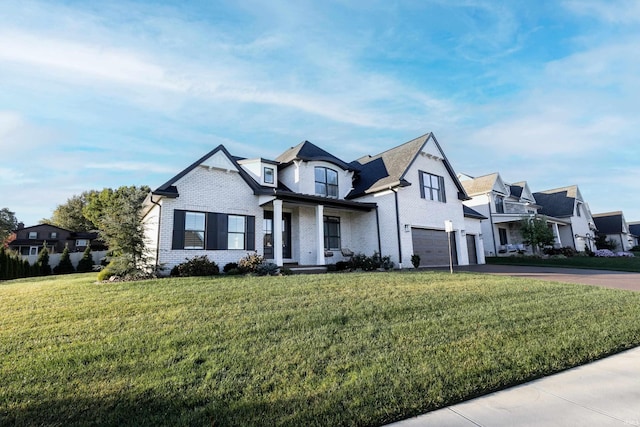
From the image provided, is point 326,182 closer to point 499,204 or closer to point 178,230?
point 178,230

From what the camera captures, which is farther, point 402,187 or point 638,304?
point 402,187

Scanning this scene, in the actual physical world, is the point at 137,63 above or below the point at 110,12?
below

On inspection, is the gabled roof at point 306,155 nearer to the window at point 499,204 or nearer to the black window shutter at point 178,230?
the black window shutter at point 178,230

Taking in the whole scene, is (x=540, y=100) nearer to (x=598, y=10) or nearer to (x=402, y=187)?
(x=598, y=10)

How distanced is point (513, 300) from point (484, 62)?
9605mm

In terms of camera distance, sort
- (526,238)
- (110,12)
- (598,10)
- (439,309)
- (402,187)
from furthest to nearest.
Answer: (526,238)
(402,187)
(598,10)
(110,12)
(439,309)

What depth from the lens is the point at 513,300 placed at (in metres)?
7.59

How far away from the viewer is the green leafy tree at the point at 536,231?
23078 millimetres

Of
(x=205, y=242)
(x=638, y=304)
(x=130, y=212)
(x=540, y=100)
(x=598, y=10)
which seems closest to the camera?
(x=638, y=304)

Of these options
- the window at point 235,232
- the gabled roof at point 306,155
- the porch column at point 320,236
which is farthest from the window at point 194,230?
the gabled roof at point 306,155

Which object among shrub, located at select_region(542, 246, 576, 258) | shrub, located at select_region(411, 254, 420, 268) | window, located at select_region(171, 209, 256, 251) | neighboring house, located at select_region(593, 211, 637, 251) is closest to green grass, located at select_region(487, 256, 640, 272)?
shrub, located at select_region(542, 246, 576, 258)

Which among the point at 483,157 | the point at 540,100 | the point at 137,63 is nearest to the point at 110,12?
the point at 137,63

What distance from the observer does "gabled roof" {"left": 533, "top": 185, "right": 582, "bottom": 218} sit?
32856mm

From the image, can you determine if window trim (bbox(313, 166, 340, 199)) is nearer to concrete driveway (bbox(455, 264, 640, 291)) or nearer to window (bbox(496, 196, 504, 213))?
concrete driveway (bbox(455, 264, 640, 291))
